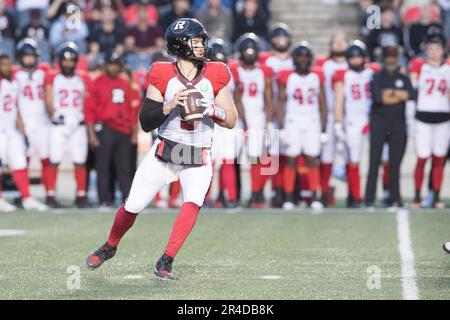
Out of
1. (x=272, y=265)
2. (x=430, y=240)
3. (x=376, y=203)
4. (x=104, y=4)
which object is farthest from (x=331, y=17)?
(x=272, y=265)

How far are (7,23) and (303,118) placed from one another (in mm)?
5710

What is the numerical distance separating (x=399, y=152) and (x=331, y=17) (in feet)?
19.2

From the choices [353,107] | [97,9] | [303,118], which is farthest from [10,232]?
[97,9]

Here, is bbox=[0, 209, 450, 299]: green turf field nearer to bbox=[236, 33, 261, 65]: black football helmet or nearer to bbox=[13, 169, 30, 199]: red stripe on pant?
bbox=[13, 169, 30, 199]: red stripe on pant

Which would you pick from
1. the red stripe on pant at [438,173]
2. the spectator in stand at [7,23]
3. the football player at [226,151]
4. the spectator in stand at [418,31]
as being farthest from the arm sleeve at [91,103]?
the spectator in stand at [418,31]

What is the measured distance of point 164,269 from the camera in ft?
23.6

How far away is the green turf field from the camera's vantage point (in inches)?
269

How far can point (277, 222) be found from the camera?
36.4ft

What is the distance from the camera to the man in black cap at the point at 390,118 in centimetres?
1240

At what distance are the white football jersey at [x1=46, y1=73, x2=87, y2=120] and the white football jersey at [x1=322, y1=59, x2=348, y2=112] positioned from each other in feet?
8.97

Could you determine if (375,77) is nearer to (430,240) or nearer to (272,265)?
(430,240)

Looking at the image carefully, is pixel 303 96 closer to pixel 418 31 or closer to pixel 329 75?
pixel 329 75

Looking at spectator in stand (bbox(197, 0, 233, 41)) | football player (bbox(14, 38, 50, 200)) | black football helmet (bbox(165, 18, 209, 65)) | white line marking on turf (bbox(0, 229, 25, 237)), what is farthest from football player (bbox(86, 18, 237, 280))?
spectator in stand (bbox(197, 0, 233, 41))

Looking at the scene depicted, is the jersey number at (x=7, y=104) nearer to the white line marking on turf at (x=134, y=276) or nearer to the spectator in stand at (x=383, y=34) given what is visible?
the spectator in stand at (x=383, y=34)
